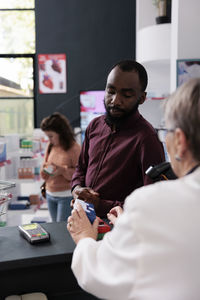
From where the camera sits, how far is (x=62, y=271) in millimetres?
1427

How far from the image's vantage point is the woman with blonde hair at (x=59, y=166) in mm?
3252

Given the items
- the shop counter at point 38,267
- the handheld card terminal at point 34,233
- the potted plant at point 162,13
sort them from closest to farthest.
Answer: the shop counter at point 38,267
the handheld card terminal at point 34,233
the potted plant at point 162,13

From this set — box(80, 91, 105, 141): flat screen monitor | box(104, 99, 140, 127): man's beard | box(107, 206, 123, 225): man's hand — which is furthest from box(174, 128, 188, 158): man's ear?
box(80, 91, 105, 141): flat screen monitor

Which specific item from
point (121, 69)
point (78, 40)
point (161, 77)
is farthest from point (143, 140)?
point (78, 40)

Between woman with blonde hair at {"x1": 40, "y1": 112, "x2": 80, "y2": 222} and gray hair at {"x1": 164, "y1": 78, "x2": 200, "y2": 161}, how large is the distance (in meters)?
2.44

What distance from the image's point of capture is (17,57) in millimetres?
7000

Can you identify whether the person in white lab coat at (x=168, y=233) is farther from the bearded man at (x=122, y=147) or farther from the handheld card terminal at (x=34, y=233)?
the bearded man at (x=122, y=147)

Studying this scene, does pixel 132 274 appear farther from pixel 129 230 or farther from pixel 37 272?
pixel 37 272

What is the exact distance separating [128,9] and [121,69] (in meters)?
5.75

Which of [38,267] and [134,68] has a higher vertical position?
[134,68]

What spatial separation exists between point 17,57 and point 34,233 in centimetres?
615

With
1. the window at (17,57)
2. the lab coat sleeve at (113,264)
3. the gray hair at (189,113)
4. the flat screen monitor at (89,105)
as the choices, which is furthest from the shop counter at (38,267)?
the window at (17,57)

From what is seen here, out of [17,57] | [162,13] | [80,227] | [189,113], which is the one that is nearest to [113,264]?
[80,227]

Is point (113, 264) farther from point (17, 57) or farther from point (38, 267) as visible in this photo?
point (17, 57)
